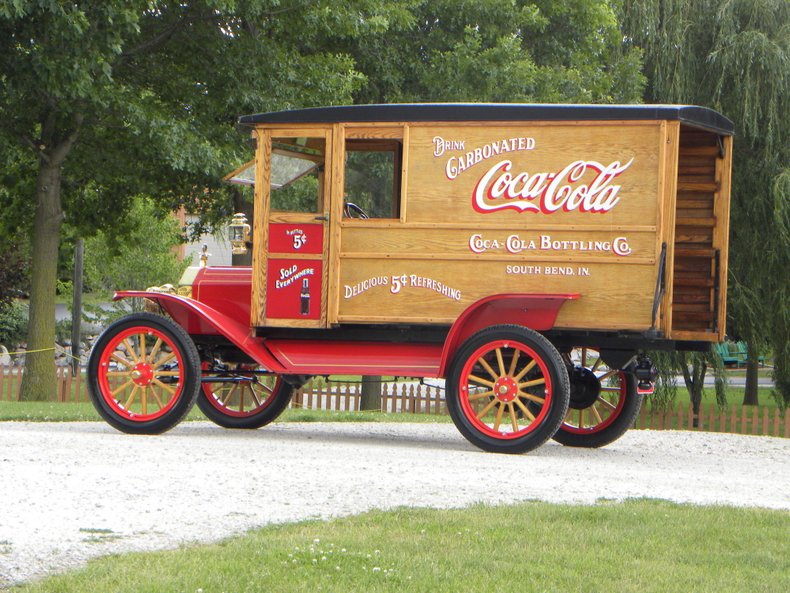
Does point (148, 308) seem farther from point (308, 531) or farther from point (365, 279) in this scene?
point (308, 531)

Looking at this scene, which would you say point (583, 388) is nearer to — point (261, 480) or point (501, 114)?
point (501, 114)

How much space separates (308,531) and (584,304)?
476 centimetres

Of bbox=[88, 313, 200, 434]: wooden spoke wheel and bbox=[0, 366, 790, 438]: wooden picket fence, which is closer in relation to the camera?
bbox=[88, 313, 200, 434]: wooden spoke wheel

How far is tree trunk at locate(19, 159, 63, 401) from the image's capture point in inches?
780

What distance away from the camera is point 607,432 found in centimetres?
1205

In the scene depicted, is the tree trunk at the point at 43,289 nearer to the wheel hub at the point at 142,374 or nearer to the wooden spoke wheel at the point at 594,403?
the wheel hub at the point at 142,374

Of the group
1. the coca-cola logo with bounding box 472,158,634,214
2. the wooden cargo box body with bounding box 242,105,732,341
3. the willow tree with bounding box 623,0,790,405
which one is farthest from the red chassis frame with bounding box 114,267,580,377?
the willow tree with bounding box 623,0,790,405

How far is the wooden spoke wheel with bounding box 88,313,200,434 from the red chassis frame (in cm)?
28

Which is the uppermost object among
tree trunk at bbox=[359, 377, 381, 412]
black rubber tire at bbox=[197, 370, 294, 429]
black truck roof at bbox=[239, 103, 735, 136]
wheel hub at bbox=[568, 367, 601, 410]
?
black truck roof at bbox=[239, 103, 735, 136]

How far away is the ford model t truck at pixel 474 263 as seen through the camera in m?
10.5

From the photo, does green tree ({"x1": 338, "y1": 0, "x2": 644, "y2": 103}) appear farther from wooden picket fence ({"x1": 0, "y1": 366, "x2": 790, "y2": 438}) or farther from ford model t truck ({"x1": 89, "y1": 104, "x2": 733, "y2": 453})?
ford model t truck ({"x1": 89, "y1": 104, "x2": 733, "y2": 453})

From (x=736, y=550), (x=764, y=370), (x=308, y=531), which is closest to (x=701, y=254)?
(x=736, y=550)

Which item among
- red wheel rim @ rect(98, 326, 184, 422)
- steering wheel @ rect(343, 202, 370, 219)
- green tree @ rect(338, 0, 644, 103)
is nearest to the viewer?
steering wheel @ rect(343, 202, 370, 219)

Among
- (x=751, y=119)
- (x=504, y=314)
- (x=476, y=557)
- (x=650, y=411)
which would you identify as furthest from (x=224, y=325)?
(x=751, y=119)
